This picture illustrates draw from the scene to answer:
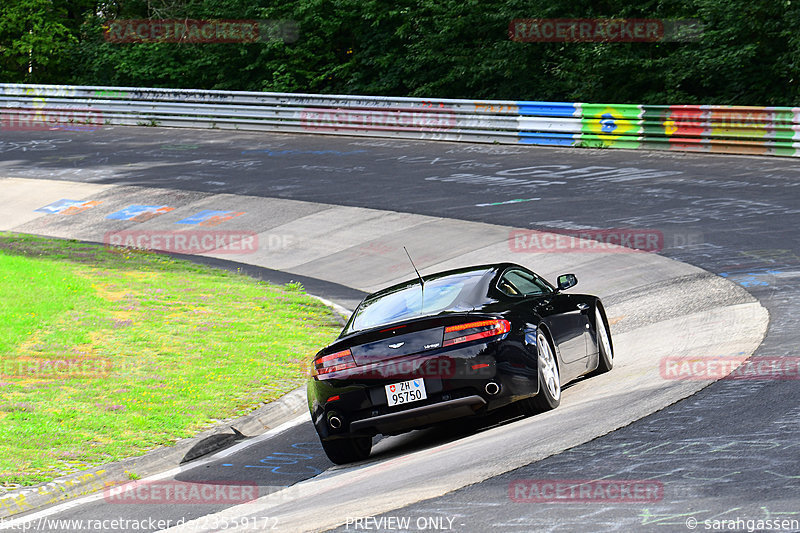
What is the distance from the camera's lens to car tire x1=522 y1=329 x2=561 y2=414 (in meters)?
8.57

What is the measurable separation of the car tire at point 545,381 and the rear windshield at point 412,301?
2.56ft

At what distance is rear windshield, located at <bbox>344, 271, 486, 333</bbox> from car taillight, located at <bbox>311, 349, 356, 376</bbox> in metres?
0.41

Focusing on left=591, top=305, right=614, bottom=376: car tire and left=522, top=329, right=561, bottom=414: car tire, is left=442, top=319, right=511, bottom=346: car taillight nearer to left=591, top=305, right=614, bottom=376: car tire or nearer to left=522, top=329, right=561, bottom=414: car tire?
left=522, top=329, right=561, bottom=414: car tire

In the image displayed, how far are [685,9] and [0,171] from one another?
19.8 metres

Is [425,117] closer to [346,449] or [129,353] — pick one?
[129,353]

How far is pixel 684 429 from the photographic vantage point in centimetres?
743

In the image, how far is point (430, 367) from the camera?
8.15 meters

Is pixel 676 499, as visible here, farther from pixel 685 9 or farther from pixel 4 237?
pixel 685 9

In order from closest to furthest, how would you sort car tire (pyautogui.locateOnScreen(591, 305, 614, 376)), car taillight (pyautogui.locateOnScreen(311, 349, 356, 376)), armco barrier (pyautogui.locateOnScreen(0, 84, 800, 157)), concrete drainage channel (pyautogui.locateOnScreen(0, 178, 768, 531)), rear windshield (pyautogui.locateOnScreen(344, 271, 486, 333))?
concrete drainage channel (pyautogui.locateOnScreen(0, 178, 768, 531)) → car taillight (pyautogui.locateOnScreen(311, 349, 356, 376)) → rear windshield (pyautogui.locateOnScreen(344, 271, 486, 333)) → car tire (pyautogui.locateOnScreen(591, 305, 614, 376)) → armco barrier (pyautogui.locateOnScreen(0, 84, 800, 157))

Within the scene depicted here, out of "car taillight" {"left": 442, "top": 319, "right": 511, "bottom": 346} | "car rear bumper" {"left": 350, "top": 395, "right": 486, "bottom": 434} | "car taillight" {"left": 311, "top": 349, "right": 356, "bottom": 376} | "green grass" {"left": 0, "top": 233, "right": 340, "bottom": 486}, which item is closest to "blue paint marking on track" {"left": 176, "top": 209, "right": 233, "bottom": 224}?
"green grass" {"left": 0, "top": 233, "right": 340, "bottom": 486}

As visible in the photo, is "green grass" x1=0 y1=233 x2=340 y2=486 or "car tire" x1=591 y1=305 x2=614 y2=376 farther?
"car tire" x1=591 y1=305 x2=614 y2=376

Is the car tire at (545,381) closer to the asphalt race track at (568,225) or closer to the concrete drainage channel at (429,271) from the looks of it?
the concrete drainage channel at (429,271)

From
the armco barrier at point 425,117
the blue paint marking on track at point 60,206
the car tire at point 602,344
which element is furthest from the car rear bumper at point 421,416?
the blue paint marking on track at point 60,206

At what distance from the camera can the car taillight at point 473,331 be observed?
27.0ft
